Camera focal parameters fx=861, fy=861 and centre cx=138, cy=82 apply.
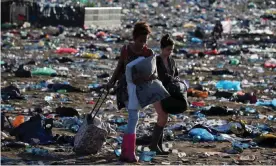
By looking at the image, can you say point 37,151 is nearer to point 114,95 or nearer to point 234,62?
point 114,95

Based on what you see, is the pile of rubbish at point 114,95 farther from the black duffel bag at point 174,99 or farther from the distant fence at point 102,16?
the distant fence at point 102,16

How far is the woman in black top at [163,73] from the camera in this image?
342 inches

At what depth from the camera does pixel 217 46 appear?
2759 cm

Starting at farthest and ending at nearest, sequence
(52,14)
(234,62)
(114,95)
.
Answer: (52,14)
(234,62)
(114,95)

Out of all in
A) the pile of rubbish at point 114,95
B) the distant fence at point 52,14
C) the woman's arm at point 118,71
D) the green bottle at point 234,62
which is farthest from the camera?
the distant fence at point 52,14

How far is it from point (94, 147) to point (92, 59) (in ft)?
44.2

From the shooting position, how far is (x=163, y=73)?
8719 millimetres

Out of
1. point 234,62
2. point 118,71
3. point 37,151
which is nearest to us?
point 118,71

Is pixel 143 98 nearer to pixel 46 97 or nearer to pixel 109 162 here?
pixel 109 162

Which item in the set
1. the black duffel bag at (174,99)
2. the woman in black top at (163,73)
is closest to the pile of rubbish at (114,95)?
the woman in black top at (163,73)

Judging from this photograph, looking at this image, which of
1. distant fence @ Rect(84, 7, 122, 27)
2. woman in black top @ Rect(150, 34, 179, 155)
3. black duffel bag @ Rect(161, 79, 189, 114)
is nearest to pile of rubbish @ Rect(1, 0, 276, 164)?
woman in black top @ Rect(150, 34, 179, 155)

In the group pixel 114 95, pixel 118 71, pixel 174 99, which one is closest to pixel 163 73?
pixel 174 99

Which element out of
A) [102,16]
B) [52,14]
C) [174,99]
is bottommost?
[102,16]

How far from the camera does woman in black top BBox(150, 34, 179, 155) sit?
8.69 metres
